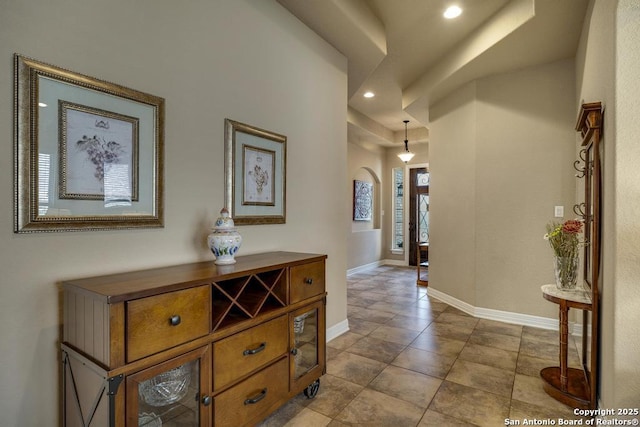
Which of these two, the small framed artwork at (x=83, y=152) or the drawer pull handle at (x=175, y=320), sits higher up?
the small framed artwork at (x=83, y=152)

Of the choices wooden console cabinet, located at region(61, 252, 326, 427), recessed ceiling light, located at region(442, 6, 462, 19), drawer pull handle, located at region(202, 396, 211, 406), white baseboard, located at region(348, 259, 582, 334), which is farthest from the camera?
white baseboard, located at region(348, 259, 582, 334)

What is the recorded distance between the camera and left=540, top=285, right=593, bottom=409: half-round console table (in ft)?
6.67

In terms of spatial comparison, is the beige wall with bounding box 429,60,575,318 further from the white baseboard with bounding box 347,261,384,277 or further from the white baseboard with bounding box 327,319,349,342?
the white baseboard with bounding box 347,261,384,277

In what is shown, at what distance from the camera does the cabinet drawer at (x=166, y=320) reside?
1.22 metres

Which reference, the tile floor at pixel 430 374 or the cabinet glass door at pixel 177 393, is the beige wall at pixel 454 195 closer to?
the tile floor at pixel 430 374

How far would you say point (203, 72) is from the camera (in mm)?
1997

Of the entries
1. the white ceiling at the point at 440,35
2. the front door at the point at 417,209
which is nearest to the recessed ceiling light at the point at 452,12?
the white ceiling at the point at 440,35

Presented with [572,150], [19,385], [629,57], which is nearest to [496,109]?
[572,150]

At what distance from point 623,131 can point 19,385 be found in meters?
2.89

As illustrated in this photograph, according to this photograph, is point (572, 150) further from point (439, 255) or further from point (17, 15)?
point (17, 15)

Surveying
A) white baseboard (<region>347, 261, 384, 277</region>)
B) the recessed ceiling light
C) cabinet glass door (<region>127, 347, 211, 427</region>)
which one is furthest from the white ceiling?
white baseboard (<region>347, 261, 384, 277</region>)

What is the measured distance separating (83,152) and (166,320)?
0.84 metres

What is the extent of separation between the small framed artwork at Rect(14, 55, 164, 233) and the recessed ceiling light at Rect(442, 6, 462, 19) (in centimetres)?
266

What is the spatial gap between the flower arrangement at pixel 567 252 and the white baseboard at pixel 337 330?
1841 millimetres
